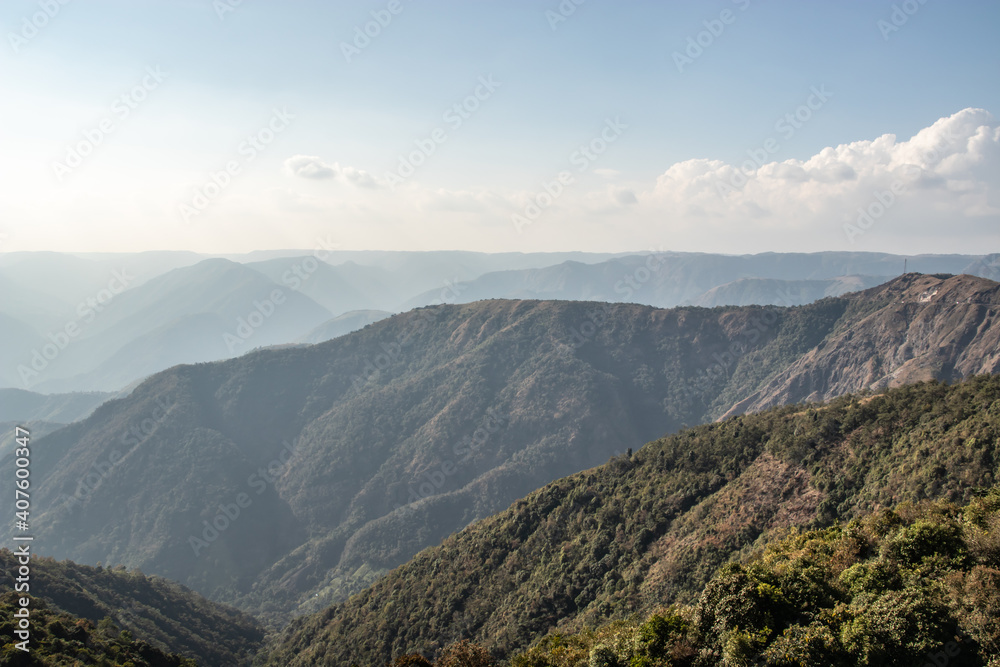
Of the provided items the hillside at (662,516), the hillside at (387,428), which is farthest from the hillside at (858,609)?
the hillside at (387,428)

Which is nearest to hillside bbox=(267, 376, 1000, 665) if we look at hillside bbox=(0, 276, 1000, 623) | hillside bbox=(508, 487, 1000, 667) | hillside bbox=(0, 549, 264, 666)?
hillside bbox=(0, 549, 264, 666)

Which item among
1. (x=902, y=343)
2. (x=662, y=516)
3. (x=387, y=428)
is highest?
(x=902, y=343)

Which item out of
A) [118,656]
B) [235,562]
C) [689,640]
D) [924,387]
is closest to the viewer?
[689,640]

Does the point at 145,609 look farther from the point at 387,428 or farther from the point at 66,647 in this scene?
the point at 387,428

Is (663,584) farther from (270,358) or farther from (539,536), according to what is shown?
(270,358)

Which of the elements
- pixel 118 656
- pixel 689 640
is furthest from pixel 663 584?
pixel 118 656

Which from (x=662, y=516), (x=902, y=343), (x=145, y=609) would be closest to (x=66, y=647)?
(x=145, y=609)
